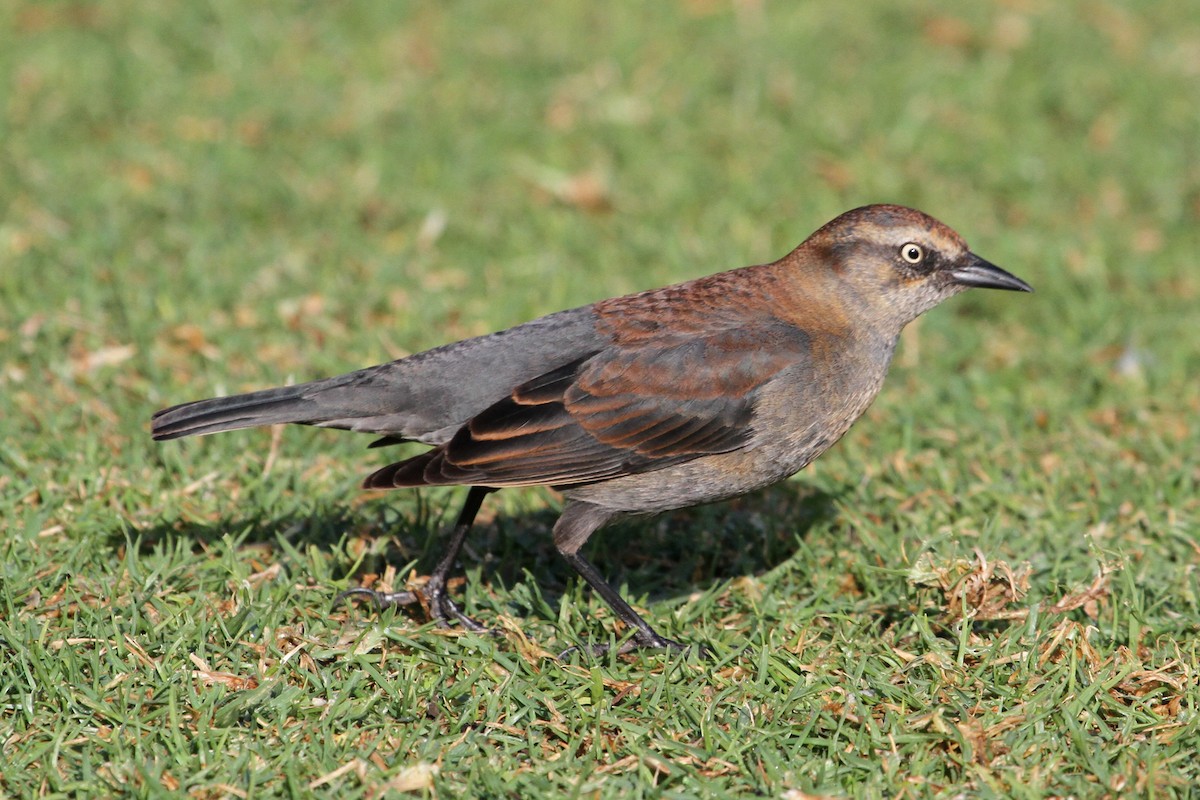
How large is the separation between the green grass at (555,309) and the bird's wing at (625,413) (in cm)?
56

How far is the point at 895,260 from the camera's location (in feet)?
17.5

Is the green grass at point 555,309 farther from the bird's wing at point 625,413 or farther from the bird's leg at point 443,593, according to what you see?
the bird's wing at point 625,413

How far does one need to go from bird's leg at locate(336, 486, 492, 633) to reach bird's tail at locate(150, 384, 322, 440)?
0.66 m

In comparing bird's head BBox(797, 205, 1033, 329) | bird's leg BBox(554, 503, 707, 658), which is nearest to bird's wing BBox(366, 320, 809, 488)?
bird's leg BBox(554, 503, 707, 658)

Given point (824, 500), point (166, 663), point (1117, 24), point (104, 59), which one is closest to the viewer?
point (166, 663)

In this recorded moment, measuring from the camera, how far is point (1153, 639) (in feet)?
15.7

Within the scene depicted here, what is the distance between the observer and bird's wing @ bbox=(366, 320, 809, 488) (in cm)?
491

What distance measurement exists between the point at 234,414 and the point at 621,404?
4.44ft

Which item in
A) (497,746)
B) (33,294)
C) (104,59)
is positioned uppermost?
(104,59)

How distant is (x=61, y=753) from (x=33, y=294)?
11.7 feet

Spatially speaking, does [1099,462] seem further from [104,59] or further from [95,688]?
[104,59]

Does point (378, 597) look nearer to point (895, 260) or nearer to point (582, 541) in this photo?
point (582, 541)

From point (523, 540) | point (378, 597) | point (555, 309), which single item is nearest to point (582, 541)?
point (523, 540)

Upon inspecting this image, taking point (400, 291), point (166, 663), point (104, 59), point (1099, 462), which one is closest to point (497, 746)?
point (166, 663)
